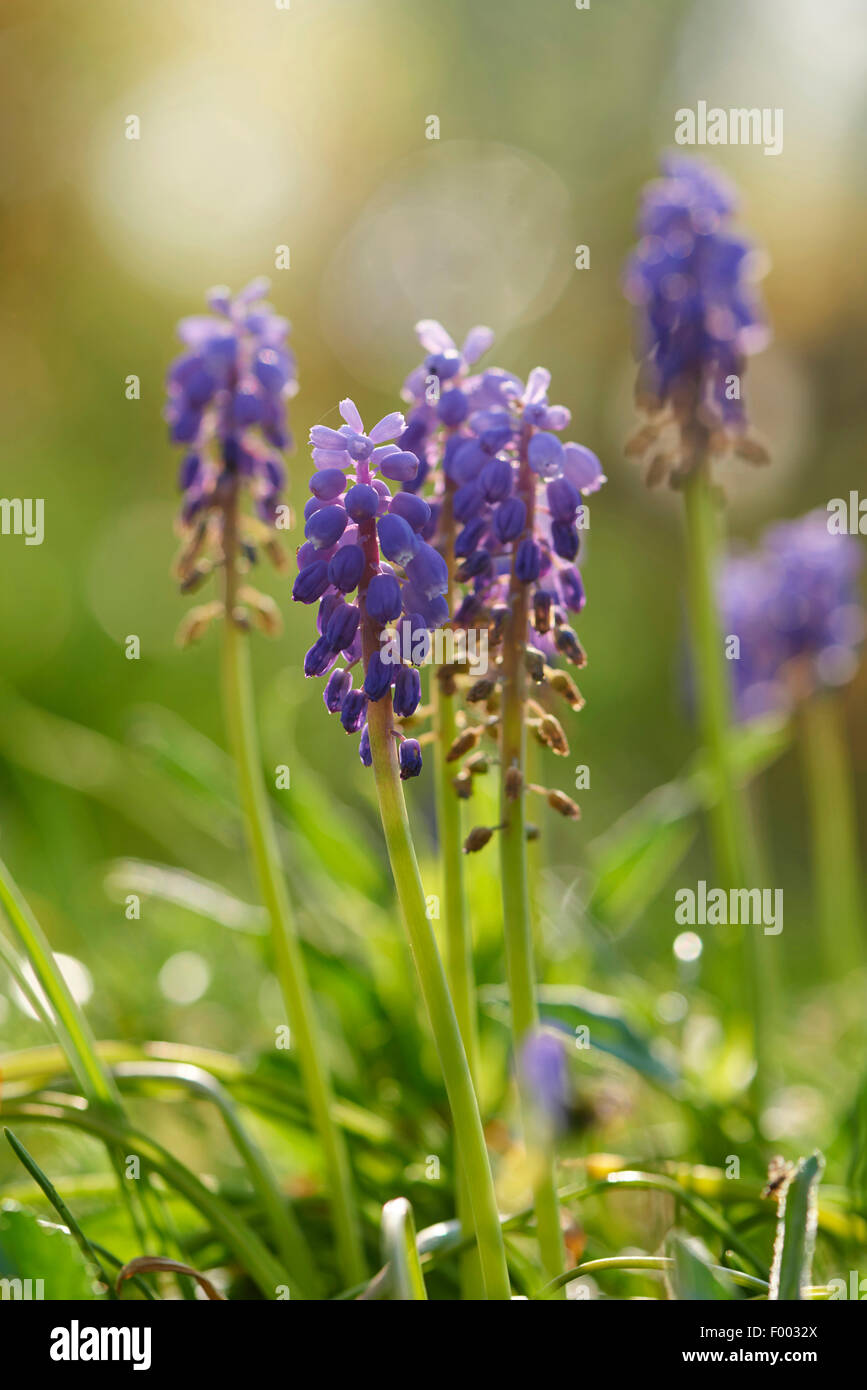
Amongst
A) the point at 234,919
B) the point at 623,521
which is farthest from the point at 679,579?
the point at 234,919

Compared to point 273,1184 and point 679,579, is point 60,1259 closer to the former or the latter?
point 273,1184

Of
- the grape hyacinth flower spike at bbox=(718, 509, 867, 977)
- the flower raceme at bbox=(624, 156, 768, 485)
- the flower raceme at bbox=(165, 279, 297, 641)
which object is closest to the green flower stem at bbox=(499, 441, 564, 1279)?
the flower raceme at bbox=(165, 279, 297, 641)

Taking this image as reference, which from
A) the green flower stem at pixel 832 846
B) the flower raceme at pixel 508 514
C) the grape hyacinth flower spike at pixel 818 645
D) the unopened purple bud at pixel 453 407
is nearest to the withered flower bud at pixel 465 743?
the flower raceme at pixel 508 514

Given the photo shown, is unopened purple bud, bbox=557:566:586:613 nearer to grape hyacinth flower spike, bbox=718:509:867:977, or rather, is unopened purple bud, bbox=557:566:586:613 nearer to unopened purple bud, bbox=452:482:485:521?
unopened purple bud, bbox=452:482:485:521

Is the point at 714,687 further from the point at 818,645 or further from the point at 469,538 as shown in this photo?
the point at 469,538

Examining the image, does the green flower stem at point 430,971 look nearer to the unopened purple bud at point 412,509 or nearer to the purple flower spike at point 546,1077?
the purple flower spike at point 546,1077
